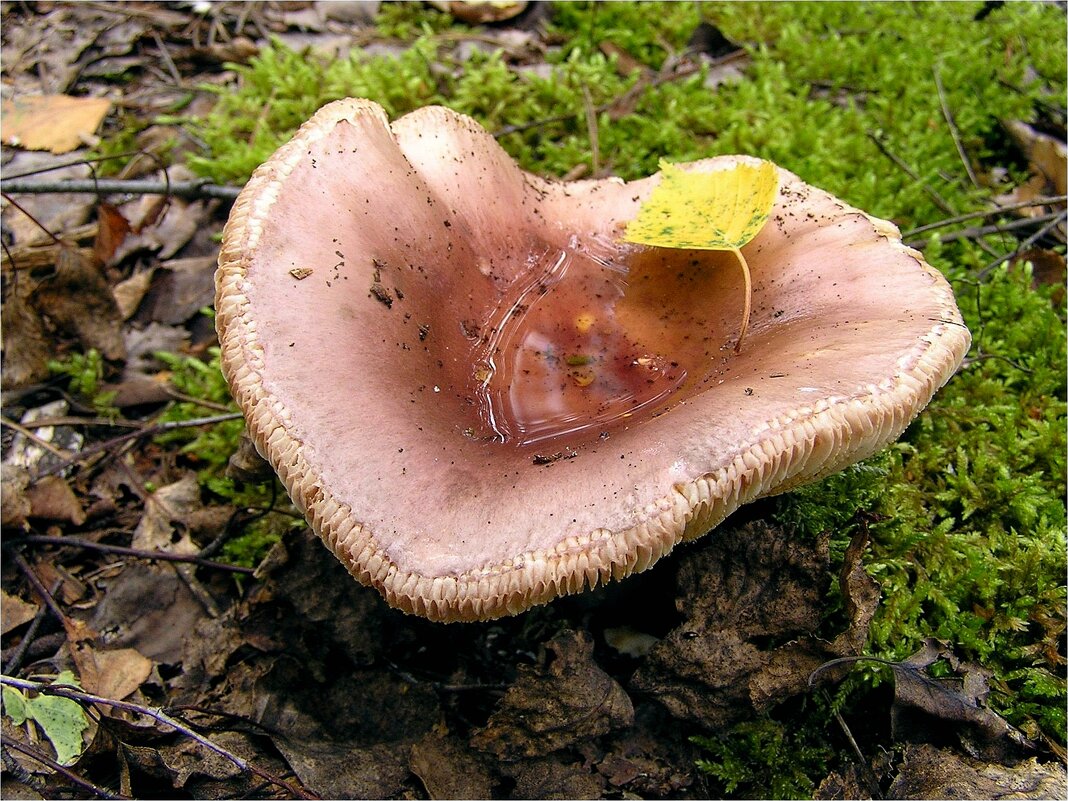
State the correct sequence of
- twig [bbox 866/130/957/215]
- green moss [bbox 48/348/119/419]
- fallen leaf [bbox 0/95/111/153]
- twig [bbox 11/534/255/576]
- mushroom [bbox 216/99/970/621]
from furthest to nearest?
fallen leaf [bbox 0/95/111/153], twig [bbox 866/130/957/215], green moss [bbox 48/348/119/419], twig [bbox 11/534/255/576], mushroom [bbox 216/99/970/621]

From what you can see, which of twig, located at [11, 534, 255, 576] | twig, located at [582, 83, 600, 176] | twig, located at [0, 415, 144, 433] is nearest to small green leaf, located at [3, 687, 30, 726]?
twig, located at [11, 534, 255, 576]

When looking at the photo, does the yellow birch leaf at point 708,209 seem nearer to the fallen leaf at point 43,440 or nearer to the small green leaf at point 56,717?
the small green leaf at point 56,717

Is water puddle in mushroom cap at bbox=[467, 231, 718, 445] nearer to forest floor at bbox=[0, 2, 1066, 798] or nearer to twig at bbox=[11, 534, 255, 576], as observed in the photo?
forest floor at bbox=[0, 2, 1066, 798]

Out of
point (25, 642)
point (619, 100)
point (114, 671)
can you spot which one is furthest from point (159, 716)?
point (619, 100)

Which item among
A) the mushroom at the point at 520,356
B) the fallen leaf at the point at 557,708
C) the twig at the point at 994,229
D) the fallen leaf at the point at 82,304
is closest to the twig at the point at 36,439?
the fallen leaf at the point at 82,304

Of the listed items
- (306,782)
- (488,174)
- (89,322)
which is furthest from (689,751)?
(89,322)

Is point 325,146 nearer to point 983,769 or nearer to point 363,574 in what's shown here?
point 363,574
